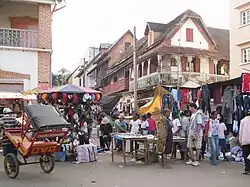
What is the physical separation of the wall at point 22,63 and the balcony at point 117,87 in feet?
81.3

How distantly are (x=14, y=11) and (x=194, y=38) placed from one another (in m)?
20.7

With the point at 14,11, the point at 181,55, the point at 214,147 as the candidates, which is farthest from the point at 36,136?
the point at 181,55

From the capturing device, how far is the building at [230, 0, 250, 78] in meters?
27.2

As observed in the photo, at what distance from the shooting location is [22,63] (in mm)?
18875

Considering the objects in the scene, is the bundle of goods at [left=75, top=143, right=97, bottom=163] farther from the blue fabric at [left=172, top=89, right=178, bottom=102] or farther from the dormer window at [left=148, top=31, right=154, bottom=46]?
the dormer window at [left=148, top=31, right=154, bottom=46]

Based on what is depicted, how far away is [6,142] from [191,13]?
29934 millimetres

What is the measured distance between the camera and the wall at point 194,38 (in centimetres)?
3666

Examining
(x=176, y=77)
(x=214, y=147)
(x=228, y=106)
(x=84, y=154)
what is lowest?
(x=84, y=154)

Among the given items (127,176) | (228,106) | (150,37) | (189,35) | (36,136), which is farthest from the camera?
(150,37)

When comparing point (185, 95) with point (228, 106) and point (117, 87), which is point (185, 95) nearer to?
point (228, 106)

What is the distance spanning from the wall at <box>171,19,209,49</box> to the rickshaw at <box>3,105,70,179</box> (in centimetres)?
2722

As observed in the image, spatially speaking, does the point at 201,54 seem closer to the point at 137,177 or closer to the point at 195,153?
the point at 195,153

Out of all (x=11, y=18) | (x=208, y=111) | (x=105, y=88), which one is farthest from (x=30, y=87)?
(x=105, y=88)

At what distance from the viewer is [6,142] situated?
10.5 meters
